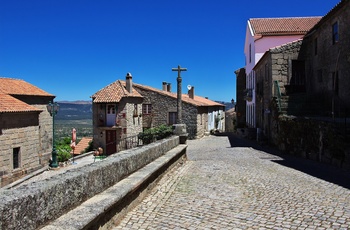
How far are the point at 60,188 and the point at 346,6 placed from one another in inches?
587

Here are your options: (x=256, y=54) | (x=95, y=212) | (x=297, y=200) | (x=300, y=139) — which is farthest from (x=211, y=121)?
(x=95, y=212)

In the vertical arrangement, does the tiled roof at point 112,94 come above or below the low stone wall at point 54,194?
above

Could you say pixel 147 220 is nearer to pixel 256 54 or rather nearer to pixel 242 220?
pixel 242 220

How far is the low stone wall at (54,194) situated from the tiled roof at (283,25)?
2463cm

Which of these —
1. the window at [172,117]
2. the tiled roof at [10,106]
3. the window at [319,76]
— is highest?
the window at [319,76]

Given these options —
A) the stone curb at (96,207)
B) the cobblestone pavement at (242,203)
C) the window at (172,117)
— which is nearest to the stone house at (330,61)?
the cobblestone pavement at (242,203)

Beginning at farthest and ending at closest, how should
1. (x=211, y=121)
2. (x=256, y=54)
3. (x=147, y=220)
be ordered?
A: (x=211, y=121) < (x=256, y=54) < (x=147, y=220)

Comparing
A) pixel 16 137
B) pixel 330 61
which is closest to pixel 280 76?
pixel 330 61

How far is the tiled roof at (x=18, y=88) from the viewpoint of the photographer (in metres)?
24.5

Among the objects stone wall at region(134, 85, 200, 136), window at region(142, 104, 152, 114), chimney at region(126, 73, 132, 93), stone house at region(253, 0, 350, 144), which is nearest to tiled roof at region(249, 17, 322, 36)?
stone house at region(253, 0, 350, 144)

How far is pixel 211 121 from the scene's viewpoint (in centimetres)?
3959

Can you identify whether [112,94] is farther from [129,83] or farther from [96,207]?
[96,207]

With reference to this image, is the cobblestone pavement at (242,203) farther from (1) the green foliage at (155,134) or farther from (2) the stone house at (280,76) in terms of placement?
(1) the green foliage at (155,134)

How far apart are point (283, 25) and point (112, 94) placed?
17066 mm
